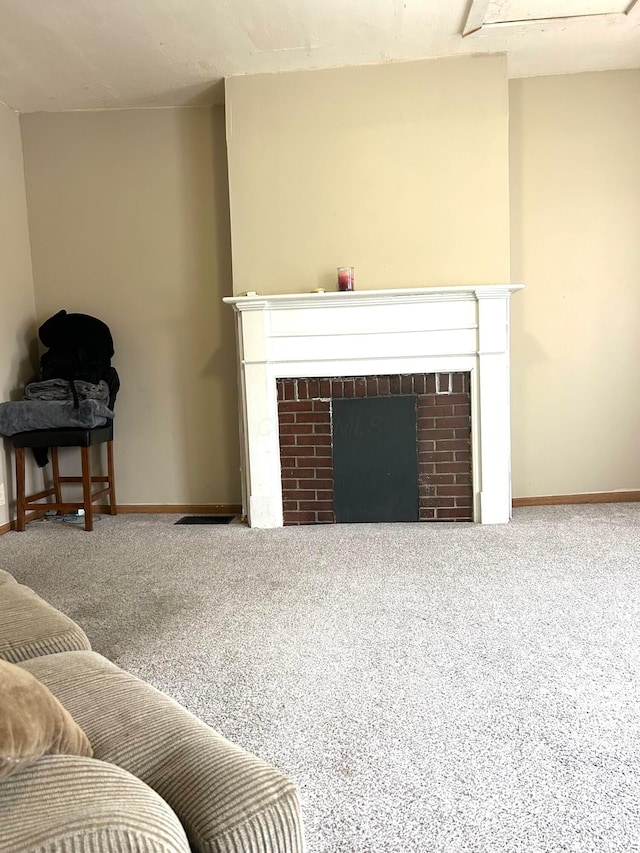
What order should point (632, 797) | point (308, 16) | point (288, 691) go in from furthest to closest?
point (308, 16) < point (288, 691) < point (632, 797)

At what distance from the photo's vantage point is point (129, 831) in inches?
22.0

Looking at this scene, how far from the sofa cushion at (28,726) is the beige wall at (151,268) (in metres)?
3.44

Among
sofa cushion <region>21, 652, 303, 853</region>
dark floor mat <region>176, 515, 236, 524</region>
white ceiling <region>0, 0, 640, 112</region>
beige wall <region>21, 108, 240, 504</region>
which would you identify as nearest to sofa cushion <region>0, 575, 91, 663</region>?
sofa cushion <region>21, 652, 303, 853</region>

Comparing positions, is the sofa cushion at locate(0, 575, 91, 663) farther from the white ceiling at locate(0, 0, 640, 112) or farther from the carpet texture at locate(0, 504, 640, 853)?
the white ceiling at locate(0, 0, 640, 112)

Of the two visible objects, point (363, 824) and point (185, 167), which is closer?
point (363, 824)

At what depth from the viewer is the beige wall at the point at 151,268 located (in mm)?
3996

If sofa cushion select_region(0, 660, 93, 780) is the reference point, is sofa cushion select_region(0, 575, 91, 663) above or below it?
below

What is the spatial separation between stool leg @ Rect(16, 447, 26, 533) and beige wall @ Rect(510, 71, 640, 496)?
282 cm

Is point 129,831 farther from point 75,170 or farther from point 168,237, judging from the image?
point 75,170

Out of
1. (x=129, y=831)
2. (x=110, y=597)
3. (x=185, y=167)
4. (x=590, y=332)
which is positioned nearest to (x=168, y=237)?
(x=185, y=167)

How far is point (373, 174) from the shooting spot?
3.65 metres

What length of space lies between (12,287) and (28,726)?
12.6ft

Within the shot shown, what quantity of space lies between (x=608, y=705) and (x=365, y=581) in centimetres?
113

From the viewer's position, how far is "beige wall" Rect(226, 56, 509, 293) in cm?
358
